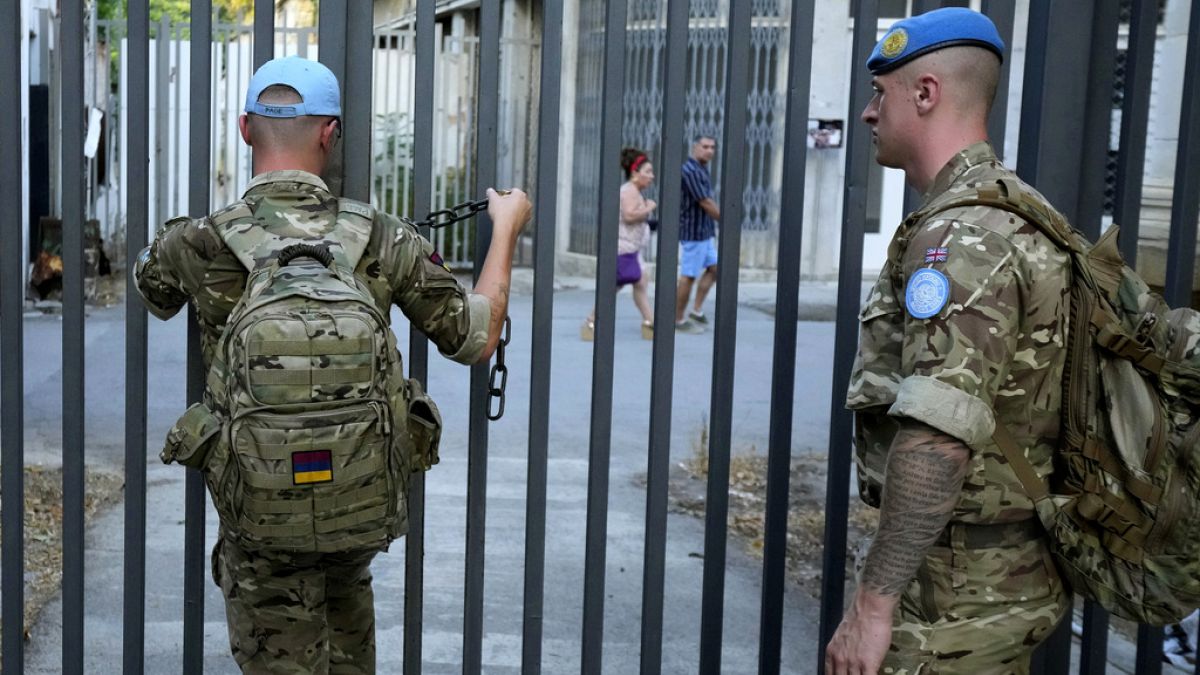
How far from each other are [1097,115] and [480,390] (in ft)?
5.23

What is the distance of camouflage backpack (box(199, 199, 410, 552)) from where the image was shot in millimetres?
2646

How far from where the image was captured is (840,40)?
54.7 feet

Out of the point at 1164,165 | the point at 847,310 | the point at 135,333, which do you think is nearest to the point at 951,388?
the point at 847,310

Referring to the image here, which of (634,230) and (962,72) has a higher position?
(962,72)

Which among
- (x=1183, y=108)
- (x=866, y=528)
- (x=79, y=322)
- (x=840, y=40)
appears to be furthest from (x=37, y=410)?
(x=840, y=40)

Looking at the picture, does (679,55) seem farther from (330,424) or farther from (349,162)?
(330,424)

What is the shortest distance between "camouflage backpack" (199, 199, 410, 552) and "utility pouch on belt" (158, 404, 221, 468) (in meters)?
0.04

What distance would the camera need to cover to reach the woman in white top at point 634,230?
1165 centimetres

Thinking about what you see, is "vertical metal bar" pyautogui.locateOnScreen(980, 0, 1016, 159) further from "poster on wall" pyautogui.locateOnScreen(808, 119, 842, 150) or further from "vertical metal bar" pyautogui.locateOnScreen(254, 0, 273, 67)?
"poster on wall" pyautogui.locateOnScreen(808, 119, 842, 150)

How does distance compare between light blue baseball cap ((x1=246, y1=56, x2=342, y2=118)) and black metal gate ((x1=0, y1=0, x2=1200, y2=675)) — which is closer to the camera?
light blue baseball cap ((x1=246, y1=56, x2=342, y2=118))

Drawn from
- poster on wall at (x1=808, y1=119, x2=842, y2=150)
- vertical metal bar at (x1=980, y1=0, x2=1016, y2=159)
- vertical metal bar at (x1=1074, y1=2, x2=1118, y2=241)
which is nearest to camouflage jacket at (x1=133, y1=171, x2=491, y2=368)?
vertical metal bar at (x1=980, y1=0, x2=1016, y2=159)

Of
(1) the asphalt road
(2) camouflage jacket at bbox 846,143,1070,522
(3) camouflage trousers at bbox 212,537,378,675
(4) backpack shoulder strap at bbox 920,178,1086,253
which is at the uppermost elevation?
(4) backpack shoulder strap at bbox 920,178,1086,253

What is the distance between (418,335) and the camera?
3.25m

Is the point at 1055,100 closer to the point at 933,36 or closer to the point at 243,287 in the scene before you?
the point at 933,36
